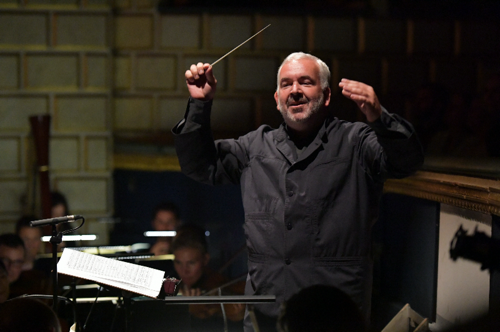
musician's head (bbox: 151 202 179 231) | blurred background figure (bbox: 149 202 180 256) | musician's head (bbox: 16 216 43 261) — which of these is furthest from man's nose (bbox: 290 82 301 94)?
musician's head (bbox: 16 216 43 261)

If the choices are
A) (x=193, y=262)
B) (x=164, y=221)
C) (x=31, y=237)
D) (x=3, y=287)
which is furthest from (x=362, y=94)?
(x=31, y=237)

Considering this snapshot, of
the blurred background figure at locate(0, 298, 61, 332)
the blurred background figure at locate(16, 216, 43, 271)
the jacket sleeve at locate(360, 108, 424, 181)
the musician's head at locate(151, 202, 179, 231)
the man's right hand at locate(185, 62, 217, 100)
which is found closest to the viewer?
the blurred background figure at locate(0, 298, 61, 332)

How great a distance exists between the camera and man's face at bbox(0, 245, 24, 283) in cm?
409

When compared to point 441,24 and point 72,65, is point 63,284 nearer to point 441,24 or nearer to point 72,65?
point 72,65

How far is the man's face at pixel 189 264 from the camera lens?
3979mm

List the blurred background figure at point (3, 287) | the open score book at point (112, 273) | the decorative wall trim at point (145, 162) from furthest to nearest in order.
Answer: the decorative wall trim at point (145, 162)
the blurred background figure at point (3, 287)
the open score book at point (112, 273)

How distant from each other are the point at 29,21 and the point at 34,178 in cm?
155

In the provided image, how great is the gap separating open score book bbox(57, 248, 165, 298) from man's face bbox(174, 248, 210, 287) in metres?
2.15

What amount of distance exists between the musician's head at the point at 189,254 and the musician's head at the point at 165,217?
0.85 m

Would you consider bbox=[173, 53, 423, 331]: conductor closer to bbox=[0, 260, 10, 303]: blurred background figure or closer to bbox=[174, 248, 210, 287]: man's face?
bbox=[0, 260, 10, 303]: blurred background figure

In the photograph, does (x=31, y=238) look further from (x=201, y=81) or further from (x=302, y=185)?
(x=302, y=185)

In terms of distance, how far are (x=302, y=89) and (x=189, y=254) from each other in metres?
2.33

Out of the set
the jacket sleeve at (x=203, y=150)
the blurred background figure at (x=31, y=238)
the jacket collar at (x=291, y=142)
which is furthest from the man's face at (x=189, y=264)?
the jacket collar at (x=291, y=142)

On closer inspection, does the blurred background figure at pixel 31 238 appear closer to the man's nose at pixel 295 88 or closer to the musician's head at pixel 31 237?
the musician's head at pixel 31 237
